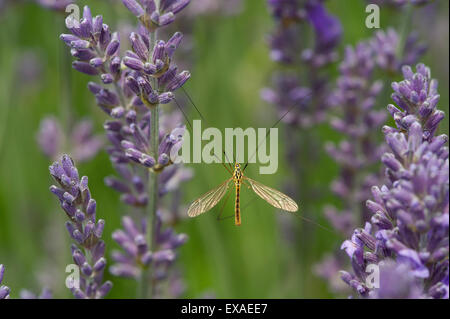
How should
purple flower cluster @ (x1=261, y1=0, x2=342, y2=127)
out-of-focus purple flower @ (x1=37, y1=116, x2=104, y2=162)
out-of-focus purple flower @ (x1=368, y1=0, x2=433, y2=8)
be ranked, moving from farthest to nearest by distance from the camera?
1. out-of-focus purple flower @ (x1=37, y1=116, x2=104, y2=162)
2. purple flower cluster @ (x1=261, y1=0, x2=342, y2=127)
3. out-of-focus purple flower @ (x1=368, y1=0, x2=433, y2=8)

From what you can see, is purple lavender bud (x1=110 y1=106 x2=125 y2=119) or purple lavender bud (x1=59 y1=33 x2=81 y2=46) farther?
purple lavender bud (x1=110 y1=106 x2=125 y2=119)

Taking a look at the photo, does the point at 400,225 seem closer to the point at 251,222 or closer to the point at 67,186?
the point at 67,186

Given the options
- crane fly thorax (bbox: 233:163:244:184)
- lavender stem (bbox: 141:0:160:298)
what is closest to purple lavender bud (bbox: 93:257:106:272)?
lavender stem (bbox: 141:0:160:298)

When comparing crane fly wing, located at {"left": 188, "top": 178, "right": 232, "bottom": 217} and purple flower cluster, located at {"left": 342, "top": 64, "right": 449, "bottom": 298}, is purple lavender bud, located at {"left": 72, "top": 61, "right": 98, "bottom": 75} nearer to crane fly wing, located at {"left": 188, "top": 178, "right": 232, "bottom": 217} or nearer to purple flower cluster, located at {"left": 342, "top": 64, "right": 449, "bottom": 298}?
crane fly wing, located at {"left": 188, "top": 178, "right": 232, "bottom": 217}

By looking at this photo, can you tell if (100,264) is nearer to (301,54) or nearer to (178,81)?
(178,81)

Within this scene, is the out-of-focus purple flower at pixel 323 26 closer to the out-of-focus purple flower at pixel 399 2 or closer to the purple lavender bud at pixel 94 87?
the out-of-focus purple flower at pixel 399 2

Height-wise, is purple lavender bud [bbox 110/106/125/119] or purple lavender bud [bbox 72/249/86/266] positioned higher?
purple lavender bud [bbox 110/106/125/119]

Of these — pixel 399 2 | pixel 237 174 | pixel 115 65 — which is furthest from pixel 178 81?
pixel 399 2
